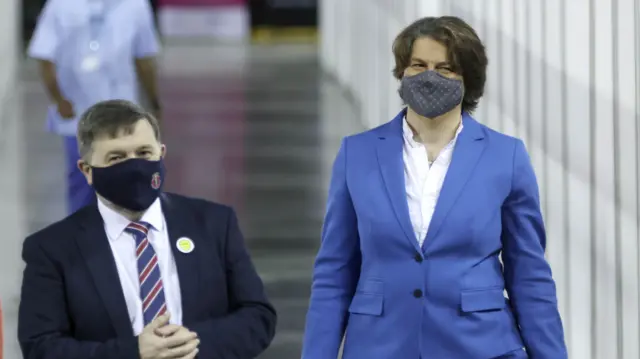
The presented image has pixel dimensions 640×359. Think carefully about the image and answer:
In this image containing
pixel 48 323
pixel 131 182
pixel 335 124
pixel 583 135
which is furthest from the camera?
pixel 335 124

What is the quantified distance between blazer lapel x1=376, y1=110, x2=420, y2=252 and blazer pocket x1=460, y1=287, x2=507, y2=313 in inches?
7.3

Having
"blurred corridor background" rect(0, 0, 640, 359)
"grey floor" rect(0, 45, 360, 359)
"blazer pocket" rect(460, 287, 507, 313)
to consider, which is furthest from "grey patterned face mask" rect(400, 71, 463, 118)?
"grey floor" rect(0, 45, 360, 359)

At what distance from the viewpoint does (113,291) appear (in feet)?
13.8

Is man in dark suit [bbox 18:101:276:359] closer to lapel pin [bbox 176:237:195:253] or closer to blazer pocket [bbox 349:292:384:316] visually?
lapel pin [bbox 176:237:195:253]

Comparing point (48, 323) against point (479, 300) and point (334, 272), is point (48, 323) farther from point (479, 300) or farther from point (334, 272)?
point (479, 300)

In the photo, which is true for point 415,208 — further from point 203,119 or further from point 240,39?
point 240,39

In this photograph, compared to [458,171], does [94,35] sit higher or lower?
higher

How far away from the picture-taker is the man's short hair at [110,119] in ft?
14.0

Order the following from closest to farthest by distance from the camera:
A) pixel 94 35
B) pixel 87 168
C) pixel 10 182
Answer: pixel 87 168 → pixel 94 35 → pixel 10 182

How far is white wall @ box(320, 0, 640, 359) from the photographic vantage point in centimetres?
585

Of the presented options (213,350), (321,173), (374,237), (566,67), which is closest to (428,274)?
(374,237)

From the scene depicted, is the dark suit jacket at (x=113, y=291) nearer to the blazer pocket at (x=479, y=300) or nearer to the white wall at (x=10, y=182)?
the blazer pocket at (x=479, y=300)

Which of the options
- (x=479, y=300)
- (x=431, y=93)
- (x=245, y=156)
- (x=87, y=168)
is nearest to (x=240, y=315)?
(x=87, y=168)

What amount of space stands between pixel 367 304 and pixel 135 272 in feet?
2.38
